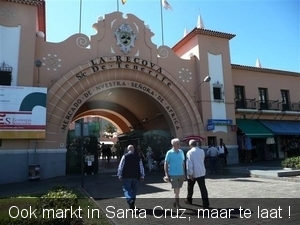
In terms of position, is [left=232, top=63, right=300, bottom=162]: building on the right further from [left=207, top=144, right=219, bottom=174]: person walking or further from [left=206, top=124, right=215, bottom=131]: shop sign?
[left=207, top=144, right=219, bottom=174]: person walking

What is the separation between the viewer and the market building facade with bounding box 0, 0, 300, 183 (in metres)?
15.5

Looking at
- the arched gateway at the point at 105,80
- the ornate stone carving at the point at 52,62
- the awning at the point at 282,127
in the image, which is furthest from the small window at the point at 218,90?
the ornate stone carving at the point at 52,62

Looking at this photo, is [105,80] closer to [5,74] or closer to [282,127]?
[5,74]

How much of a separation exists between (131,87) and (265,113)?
12600 mm

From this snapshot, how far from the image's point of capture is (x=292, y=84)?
2742cm

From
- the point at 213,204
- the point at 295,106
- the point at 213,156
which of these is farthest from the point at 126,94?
the point at 295,106

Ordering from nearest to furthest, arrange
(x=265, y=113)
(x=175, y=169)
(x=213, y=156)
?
1. (x=175, y=169)
2. (x=213, y=156)
3. (x=265, y=113)

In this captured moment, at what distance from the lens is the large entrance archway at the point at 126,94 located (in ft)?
54.7

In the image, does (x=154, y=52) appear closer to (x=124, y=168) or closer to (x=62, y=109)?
(x=62, y=109)

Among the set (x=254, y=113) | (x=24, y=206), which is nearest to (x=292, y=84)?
(x=254, y=113)

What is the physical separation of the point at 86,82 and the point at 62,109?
2264mm

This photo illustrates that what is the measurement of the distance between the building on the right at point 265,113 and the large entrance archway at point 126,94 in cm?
516

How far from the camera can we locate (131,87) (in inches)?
752

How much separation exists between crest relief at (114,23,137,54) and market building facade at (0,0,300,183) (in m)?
0.07
